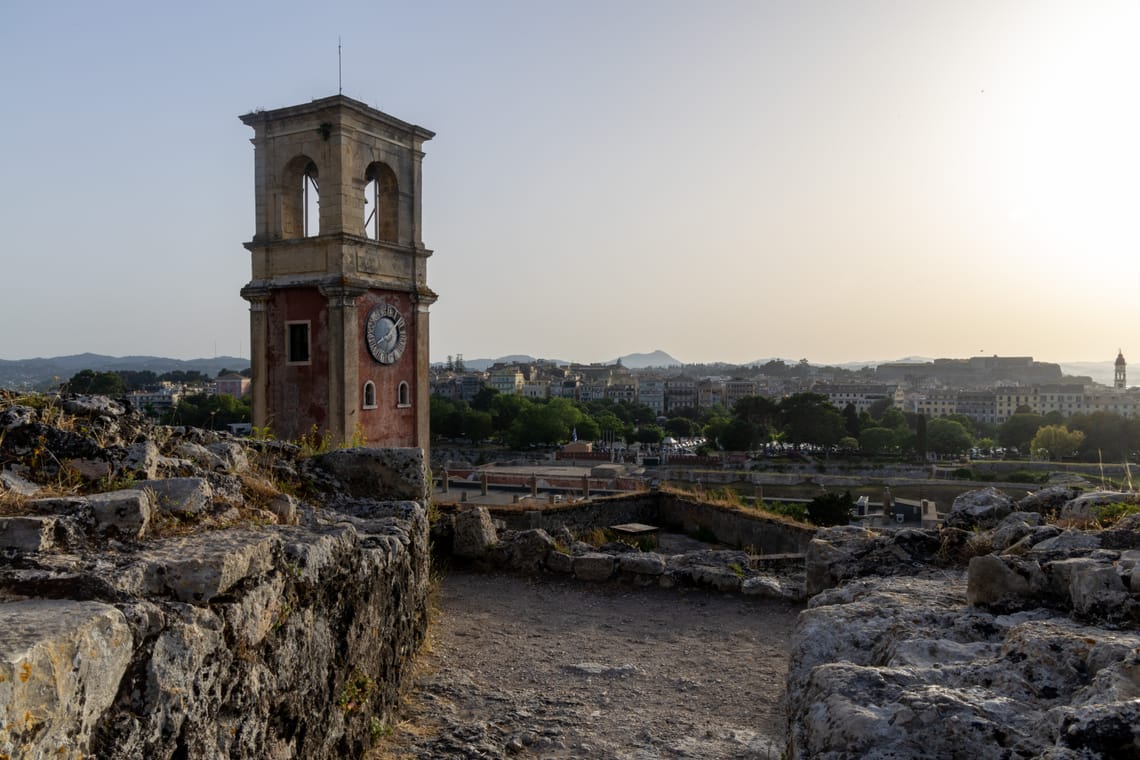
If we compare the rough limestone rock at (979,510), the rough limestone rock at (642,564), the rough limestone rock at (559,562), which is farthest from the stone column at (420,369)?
the rough limestone rock at (979,510)

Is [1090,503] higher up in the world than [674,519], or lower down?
higher up

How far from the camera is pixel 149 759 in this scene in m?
2.48

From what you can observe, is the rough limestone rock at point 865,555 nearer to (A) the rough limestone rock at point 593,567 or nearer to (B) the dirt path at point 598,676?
(B) the dirt path at point 598,676

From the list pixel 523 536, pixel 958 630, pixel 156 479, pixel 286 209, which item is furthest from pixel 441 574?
pixel 286 209

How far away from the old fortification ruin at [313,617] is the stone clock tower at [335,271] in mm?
8853

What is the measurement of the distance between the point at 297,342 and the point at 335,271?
5.52 feet

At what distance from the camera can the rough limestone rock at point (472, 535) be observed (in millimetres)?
9438

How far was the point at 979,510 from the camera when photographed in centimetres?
666

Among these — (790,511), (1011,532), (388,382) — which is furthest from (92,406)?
(790,511)

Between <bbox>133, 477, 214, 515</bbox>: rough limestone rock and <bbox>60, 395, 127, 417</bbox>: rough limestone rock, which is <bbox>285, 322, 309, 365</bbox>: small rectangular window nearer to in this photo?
<bbox>60, 395, 127, 417</bbox>: rough limestone rock

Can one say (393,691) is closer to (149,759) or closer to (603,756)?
(603,756)

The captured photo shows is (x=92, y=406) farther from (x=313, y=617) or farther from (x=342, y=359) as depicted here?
(x=342, y=359)

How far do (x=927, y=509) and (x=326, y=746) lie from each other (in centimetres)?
3008

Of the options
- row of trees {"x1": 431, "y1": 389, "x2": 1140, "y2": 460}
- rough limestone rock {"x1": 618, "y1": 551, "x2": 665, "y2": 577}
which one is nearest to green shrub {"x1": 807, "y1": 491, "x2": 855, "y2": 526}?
rough limestone rock {"x1": 618, "y1": 551, "x2": 665, "y2": 577}
